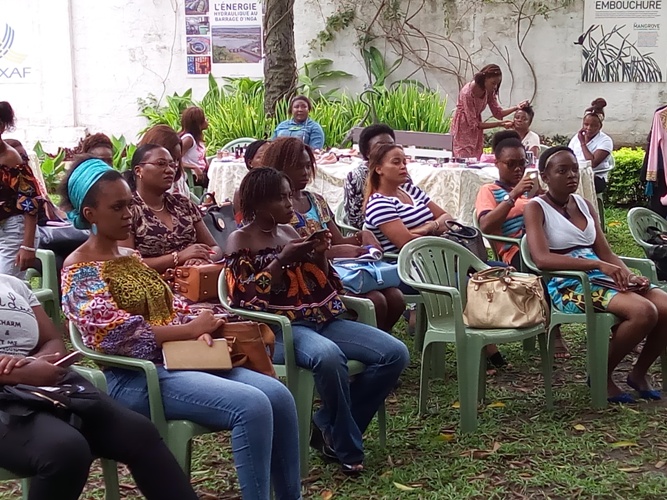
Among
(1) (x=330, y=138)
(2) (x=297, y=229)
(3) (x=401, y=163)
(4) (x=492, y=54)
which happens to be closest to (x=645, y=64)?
(4) (x=492, y=54)

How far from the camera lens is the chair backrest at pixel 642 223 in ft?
18.1

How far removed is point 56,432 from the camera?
2.70 metres

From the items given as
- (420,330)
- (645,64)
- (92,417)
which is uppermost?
(645,64)

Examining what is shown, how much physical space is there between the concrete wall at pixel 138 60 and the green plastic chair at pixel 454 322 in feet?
32.0

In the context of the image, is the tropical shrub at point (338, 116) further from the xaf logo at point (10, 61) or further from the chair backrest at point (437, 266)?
the chair backrest at point (437, 266)

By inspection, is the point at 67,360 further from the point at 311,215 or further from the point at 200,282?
the point at 311,215

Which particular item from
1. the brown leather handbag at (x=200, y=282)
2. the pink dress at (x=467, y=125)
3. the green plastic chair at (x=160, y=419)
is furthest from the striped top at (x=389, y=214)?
the pink dress at (x=467, y=125)

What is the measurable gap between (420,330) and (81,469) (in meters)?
3.06

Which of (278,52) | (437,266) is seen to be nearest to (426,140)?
(278,52)

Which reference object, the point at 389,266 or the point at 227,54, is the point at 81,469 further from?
the point at 227,54

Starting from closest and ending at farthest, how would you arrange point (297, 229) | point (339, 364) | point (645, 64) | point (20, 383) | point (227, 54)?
point (20, 383) < point (339, 364) < point (297, 229) < point (645, 64) < point (227, 54)

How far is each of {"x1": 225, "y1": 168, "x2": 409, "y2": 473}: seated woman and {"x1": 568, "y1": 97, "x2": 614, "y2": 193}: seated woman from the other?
6.34m

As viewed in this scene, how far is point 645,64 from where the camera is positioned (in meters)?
13.7

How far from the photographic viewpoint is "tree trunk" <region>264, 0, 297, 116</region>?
11.1 m
